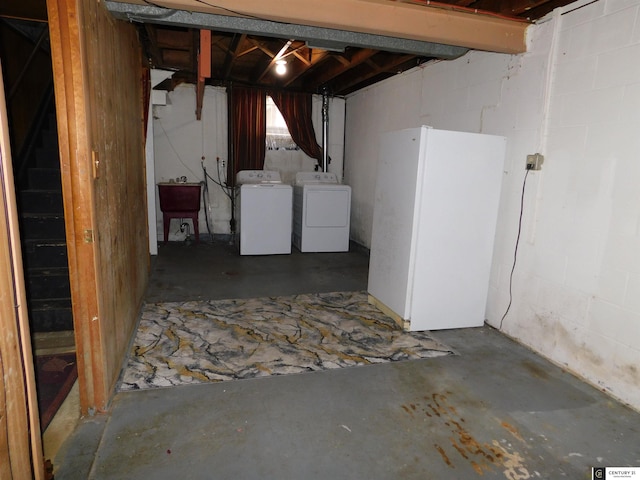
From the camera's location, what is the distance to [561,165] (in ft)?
8.54

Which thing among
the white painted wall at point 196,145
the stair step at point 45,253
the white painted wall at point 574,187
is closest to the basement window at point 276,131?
the white painted wall at point 196,145

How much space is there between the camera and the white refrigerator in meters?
2.84

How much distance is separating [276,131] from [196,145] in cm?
123

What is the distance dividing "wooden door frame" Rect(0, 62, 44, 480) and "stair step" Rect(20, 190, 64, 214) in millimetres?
2790

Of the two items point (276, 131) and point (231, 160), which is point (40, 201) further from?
point (276, 131)

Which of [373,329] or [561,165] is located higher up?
[561,165]

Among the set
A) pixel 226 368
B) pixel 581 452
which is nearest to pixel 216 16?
pixel 226 368

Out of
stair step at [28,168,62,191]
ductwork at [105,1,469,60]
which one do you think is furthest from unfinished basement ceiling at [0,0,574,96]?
stair step at [28,168,62,191]

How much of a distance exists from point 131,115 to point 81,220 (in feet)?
5.19

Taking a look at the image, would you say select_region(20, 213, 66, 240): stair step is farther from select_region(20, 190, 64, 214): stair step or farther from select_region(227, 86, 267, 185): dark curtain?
select_region(227, 86, 267, 185): dark curtain

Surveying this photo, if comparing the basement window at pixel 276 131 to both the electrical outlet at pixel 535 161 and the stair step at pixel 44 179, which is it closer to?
the stair step at pixel 44 179

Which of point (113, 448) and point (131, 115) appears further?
point (131, 115)

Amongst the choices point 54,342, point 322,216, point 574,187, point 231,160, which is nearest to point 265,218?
point 322,216

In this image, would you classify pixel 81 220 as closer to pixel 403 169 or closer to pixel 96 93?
pixel 96 93
